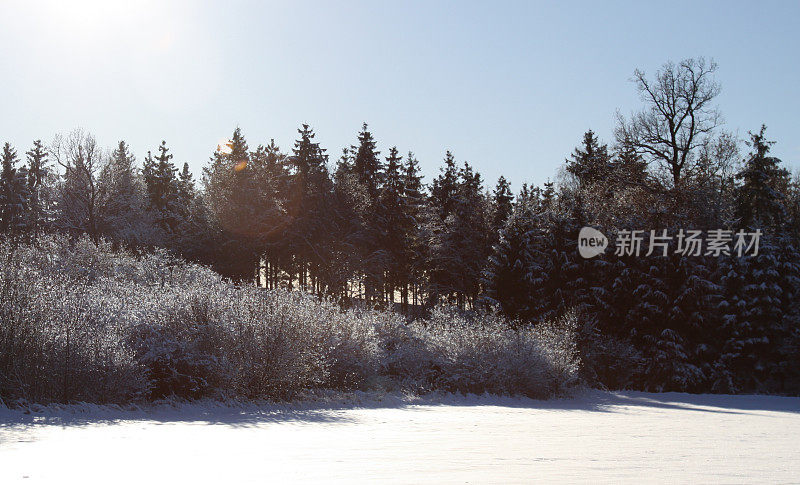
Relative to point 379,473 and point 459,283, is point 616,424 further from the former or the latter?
point 459,283

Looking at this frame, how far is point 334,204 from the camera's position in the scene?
140 feet

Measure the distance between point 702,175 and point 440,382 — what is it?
2289cm

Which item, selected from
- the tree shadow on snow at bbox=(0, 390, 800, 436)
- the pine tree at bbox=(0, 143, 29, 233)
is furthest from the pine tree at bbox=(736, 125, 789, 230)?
the pine tree at bbox=(0, 143, 29, 233)

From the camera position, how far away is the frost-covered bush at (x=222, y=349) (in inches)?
458

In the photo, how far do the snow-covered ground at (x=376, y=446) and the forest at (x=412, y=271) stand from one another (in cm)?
183

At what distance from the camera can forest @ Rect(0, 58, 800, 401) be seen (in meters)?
13.7

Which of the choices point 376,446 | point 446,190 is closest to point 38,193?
point 446,190

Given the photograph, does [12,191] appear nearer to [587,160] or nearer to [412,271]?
[412,271]

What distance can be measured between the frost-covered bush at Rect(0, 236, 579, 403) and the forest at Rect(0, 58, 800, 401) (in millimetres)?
53

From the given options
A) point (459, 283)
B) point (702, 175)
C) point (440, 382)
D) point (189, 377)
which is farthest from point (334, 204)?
point (189, 377)

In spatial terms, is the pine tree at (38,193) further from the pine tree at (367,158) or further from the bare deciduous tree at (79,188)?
the pine tree at (367,158)

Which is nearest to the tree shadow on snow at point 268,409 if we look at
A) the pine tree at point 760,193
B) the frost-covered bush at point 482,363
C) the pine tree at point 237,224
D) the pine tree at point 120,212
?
the frost-covered bush at point 482,363

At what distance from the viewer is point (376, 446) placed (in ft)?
26.1

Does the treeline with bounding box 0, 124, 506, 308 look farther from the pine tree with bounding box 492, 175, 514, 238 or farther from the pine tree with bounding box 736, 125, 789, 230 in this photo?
the pine tree with bounding box 736, 125, 789, 230
